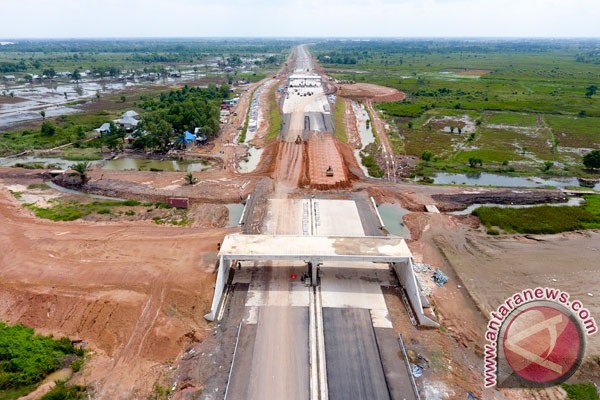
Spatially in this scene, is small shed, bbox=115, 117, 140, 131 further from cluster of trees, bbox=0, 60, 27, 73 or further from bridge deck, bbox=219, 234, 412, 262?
cluster of trees, bbox=0, 60, 27, 73

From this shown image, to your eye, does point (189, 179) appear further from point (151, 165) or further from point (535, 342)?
point (535, 342)

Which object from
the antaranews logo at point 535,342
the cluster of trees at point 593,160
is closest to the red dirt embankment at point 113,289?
the antaranews logo at point 535,342

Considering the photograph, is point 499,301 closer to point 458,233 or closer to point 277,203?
point 458,233

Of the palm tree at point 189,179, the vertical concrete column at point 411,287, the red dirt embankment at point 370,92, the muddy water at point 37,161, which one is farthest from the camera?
the red dirt embankment at point 370,92

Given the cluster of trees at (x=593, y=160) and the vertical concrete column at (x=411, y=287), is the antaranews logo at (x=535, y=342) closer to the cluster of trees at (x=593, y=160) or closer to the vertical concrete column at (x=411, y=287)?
the vertical concrete column at (x=411, y=287)

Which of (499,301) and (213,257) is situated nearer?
(499,301)

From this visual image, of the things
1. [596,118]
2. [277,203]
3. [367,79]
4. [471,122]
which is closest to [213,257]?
[277,203]
